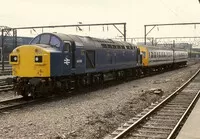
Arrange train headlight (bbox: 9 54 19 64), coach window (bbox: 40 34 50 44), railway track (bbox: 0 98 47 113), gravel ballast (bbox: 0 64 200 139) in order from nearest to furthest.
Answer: gravel ballast (bbox: 0 64 200 139) < railway track (bbox: 0 98 47 113) < train headlight (bbox: 9 54 19 64) < coach window (bbox: 40 34 50 44)

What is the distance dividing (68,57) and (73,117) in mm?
5825

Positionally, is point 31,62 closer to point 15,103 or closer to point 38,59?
point 38,59

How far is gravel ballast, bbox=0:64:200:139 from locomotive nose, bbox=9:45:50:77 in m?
1.55

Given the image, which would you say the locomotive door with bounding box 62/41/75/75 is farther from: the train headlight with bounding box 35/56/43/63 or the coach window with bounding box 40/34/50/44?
the train headlight with bounding box 35/56/43/63

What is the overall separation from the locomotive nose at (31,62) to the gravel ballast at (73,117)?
155cm

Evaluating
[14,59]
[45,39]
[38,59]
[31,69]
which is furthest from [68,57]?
[14,59]

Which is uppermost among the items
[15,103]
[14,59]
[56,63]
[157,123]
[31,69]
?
[14,59]

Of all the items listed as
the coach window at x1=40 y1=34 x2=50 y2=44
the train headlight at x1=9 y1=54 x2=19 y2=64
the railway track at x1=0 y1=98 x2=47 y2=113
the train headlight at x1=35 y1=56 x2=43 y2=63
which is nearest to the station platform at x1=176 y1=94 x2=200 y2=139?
the railway track at x1=0 y1=98 x2=47 y2=113

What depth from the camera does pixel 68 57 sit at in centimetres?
1761

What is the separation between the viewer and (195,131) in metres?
9.80

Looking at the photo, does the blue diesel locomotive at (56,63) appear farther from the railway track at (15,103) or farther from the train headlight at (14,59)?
the railway track at (15,103)

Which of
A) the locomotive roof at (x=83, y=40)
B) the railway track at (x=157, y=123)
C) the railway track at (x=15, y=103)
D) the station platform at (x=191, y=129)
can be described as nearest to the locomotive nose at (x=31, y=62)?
the railway track at (x=15, y=103)

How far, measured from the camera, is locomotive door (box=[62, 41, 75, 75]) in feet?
56.5

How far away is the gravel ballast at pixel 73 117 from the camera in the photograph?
998 centimetres
